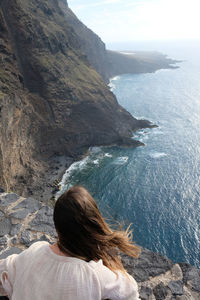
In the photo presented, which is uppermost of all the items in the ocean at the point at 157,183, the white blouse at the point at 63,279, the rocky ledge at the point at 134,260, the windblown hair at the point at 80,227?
the windblown hair at the point at 80,227

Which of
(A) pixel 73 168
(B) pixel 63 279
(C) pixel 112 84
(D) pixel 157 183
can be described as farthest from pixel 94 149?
(C) pixel 112 84

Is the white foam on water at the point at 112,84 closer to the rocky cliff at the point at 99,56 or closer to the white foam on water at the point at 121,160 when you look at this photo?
the rocky cliff at the point at 99,56

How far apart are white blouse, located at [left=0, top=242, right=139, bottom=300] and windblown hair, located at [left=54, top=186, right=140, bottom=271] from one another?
135 mm

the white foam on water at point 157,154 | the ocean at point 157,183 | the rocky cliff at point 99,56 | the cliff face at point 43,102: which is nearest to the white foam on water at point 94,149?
the ocean at point 157,183

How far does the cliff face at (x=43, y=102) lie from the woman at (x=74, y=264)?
34296 mm

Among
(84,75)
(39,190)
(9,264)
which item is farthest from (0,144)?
(84,75)

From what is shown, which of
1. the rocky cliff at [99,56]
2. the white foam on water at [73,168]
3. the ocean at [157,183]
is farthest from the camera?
the rocky cliff at [99,56]

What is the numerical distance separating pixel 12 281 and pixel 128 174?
152ft

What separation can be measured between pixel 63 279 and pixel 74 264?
0.18 m

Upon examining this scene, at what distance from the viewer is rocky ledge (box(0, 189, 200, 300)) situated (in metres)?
6.41

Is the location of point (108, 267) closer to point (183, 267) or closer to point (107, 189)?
point (183, 267)

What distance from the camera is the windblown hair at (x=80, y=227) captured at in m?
2.69

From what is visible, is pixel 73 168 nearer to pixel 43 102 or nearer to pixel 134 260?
pixel 43 102

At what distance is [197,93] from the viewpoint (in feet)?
370
